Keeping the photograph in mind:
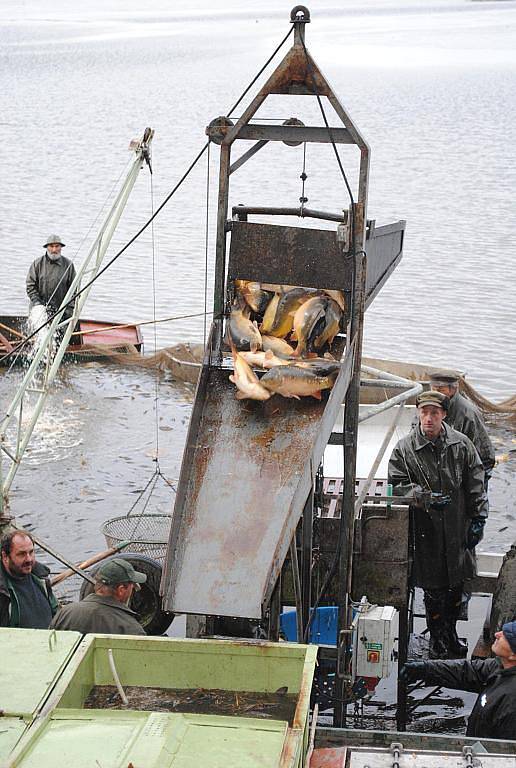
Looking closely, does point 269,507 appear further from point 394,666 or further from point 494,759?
point 394,666

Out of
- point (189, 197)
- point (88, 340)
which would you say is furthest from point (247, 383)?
point (189, 197)

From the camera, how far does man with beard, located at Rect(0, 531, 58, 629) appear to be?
20.4 ft

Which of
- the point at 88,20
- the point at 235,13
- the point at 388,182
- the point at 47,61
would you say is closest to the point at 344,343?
the point at 388,182

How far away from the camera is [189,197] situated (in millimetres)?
35281

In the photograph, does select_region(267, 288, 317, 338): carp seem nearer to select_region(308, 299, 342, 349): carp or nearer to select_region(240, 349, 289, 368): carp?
select_region(308, 299, 342, 349): carp

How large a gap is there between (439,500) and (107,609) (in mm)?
2546

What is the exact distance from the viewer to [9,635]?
4551 millimetres

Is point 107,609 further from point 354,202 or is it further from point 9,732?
point 354,202

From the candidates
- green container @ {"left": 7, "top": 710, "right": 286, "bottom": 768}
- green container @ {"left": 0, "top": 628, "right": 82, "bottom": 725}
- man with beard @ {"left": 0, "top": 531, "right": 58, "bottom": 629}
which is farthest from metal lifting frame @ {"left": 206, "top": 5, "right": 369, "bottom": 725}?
green container @ {"left": 7, "top": 710, "right": 286, "bottom": 768}

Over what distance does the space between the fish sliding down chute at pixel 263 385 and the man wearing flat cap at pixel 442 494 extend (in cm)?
140

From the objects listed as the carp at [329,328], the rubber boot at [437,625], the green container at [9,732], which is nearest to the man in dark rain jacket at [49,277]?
the rubber boot at [437,625]

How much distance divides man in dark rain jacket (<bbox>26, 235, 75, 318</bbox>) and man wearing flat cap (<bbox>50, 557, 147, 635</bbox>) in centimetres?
899

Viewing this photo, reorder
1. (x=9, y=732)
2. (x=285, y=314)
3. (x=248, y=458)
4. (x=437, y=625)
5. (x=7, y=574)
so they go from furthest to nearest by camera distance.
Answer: (x=437, y=625)
(x=7, y=574)
(x=285, y=314)
(x=248, y=458)
(x=9, y=732)

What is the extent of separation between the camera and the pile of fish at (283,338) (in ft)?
18.4
